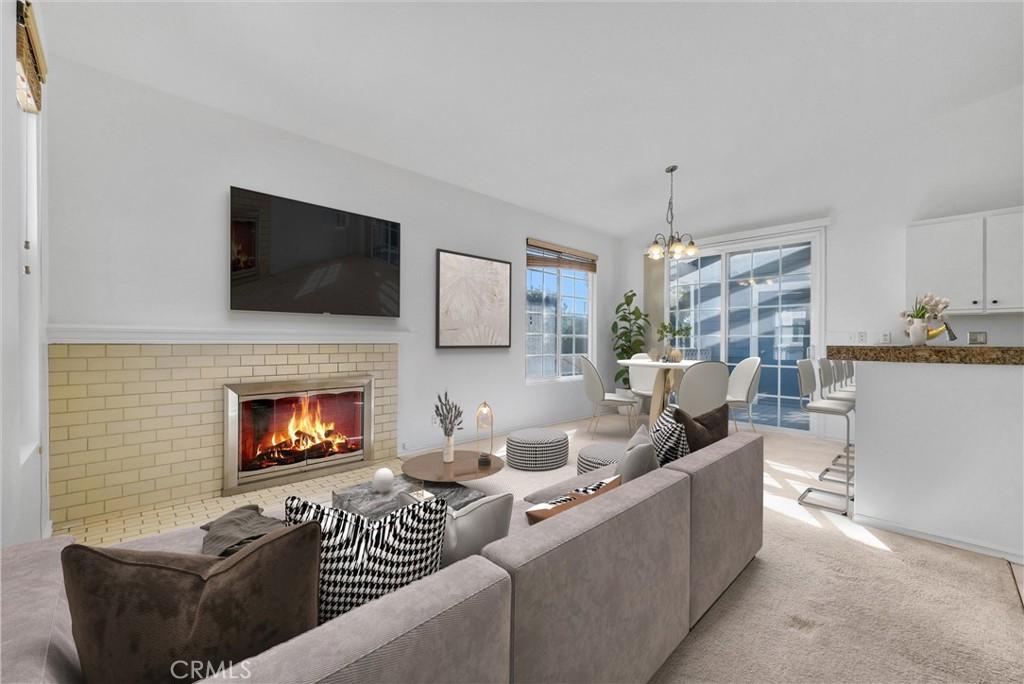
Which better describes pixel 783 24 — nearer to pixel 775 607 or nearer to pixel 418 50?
pixel 418 50

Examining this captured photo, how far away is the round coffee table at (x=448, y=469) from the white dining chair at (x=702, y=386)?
6.44 ft

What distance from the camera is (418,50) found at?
2.50 meters

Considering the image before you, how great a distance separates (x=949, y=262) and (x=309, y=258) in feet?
18.0

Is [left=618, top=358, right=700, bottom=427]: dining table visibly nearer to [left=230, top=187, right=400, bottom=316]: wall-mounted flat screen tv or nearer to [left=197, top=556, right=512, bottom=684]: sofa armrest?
[left=230, top=187, right=400, bottom=316]: wall-mounted flat screen tv

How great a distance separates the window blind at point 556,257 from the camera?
5.17 metres

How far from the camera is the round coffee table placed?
248cm

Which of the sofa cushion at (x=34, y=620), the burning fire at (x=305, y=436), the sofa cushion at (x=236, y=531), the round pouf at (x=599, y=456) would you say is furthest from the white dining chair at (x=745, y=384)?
the sofa cushion at (x=34, y=620)

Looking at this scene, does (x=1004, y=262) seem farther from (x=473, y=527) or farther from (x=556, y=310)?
(x=473, y=527)

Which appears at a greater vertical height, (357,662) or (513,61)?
(513,61)

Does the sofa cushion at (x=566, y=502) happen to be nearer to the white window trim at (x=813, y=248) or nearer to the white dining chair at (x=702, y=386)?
the white dining chair at (x=702, y=386)

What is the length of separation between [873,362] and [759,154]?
253 cm

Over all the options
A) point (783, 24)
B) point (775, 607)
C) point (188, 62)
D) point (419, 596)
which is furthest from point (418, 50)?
point (775, 607)

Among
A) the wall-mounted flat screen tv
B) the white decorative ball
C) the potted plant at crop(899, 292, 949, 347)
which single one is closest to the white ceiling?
the wall-mounted flat screen tv

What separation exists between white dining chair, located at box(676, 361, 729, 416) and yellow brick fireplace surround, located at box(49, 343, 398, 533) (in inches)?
131
